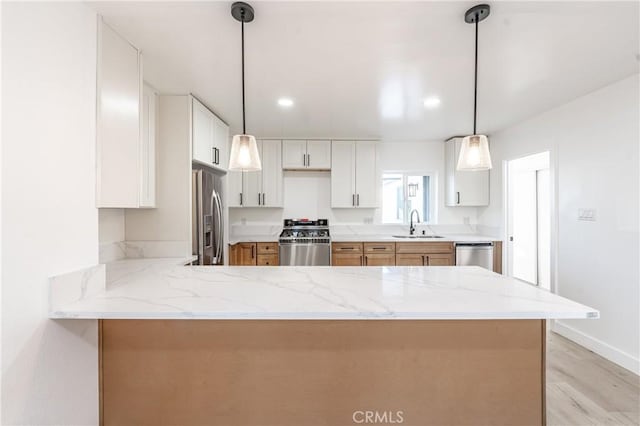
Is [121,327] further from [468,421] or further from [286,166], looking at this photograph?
[286,166]

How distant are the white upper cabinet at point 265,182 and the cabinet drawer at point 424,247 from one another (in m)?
1.78

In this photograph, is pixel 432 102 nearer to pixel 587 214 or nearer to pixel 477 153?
pixel 477 153

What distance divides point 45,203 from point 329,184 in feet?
12.0

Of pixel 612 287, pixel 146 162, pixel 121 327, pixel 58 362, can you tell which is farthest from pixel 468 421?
pixel 146 162

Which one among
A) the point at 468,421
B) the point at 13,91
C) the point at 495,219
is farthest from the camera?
the point at 495,219

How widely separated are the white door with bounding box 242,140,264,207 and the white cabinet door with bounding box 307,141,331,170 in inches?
27.8

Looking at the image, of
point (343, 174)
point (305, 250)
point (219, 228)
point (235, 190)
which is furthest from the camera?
point (343, 174)

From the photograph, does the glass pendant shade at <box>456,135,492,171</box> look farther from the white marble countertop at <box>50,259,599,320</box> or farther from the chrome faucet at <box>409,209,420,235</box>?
the chrome faucet at <box>409,209,420,235</box>

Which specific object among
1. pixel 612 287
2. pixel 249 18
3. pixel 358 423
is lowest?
pixel 358 423

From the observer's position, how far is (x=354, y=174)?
14.2ft

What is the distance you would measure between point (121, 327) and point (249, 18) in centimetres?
167

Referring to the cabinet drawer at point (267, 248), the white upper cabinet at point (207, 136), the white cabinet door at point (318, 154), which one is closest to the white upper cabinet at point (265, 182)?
the white cabinet door at point (318, 154)

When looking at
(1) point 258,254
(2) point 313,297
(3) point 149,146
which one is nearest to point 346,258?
(1) point 258,254

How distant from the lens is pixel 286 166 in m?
4.30
